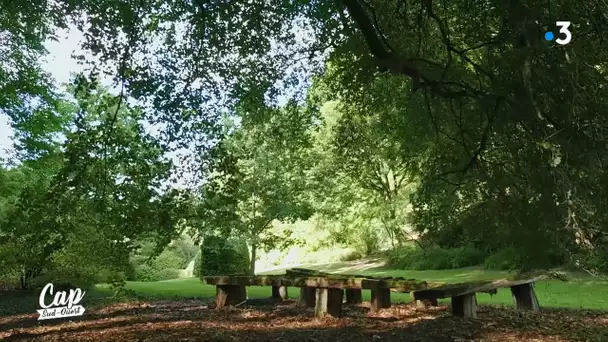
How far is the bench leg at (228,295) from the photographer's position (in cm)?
914

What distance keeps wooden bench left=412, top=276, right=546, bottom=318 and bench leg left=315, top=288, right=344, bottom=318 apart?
1.04 meters

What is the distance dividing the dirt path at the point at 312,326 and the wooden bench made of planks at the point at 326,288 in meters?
0.22

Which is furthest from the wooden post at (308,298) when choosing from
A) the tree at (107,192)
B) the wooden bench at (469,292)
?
the tree at (107,192)

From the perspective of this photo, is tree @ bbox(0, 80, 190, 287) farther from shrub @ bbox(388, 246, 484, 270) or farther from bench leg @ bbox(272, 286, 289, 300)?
shrub @ bbox(388, 246, 484, 270)

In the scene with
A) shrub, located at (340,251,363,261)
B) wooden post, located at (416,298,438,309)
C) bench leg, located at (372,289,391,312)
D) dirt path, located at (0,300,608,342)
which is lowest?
dirt path, located at (0,300,608,342)

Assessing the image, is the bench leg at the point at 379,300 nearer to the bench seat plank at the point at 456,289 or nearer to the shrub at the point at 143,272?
the bench seat plank at the point at 456,289

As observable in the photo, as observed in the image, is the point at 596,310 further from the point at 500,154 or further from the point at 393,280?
the point at 500,154

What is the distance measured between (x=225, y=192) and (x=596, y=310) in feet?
Result: 19.3

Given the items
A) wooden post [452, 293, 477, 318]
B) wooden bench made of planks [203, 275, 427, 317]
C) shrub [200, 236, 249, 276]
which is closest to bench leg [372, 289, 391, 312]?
wooden bench made of planks [203, 275, 427, 317]

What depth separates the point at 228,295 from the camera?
9.19 meters

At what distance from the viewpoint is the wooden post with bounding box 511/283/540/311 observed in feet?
24.9

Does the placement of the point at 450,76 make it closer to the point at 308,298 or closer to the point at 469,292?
the point at 469,292

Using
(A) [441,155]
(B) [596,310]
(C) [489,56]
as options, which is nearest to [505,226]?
(A) [441,155]

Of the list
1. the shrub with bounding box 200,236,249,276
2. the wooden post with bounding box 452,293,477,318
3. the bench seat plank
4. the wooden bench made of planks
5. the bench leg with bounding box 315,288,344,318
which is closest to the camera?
the bench seat plank
